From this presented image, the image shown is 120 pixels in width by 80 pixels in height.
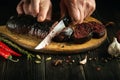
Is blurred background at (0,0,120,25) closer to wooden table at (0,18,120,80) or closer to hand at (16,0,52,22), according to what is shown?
hand at (16,0,52,22)

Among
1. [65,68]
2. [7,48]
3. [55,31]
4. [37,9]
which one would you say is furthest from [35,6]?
[65,68]

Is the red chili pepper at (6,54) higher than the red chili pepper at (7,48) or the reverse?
the reverse

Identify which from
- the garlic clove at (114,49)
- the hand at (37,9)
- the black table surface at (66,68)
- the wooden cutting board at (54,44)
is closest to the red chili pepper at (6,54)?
the black table surface at (66,68)

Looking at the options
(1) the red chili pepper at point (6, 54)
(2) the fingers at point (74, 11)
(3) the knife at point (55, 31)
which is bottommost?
(1) the red chili pepper at point (6, 54)

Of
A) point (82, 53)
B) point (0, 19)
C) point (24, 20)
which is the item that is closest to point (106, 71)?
point (82, 53)

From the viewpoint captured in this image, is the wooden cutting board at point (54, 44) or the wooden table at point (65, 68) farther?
the wooden cutting board at point (54, 44)

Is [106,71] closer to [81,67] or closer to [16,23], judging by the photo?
[81,67]

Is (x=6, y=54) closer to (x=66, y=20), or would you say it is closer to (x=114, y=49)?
(x=66, y=20)

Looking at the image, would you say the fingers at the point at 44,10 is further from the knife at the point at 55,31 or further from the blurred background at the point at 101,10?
Result: the blurred background at the point at 101,10
